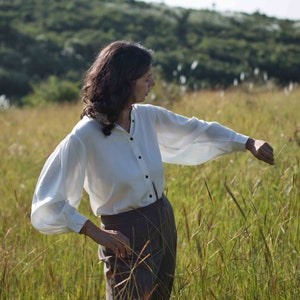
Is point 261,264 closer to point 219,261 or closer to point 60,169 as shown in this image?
point 219,261

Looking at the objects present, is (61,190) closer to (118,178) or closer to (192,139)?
(118,178)

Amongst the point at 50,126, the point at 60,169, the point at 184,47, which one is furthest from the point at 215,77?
the point at 60,169

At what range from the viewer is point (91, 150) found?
2662 mm

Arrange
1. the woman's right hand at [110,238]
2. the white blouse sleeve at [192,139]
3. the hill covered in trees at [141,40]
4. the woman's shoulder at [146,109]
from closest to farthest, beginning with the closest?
1. the woman's right hand at [110,238]
2. the woman's shoulder at [146,109]
3. the white blouse sleeve at [192,139]
4. the hill covered in trees at [141,40]

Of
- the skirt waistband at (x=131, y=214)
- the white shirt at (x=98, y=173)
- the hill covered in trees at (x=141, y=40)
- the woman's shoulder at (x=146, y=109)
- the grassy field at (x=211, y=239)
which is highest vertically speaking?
the woman's shoulder at (x=146, y=109)

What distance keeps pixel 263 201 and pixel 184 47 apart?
2653cm

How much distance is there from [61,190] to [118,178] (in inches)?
8.5

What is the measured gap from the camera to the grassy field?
107 inches

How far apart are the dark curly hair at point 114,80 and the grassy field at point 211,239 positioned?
0.43 metres

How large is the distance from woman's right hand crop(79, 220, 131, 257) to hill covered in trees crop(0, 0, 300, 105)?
54.4 ft

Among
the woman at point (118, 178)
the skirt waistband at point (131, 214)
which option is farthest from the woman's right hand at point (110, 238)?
the skirt waistband at point (131, 214)

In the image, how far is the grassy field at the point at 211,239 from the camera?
2.71 m

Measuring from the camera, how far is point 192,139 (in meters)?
3.07

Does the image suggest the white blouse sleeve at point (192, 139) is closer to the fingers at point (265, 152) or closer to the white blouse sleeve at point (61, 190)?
the fingers at point (265, 152)
